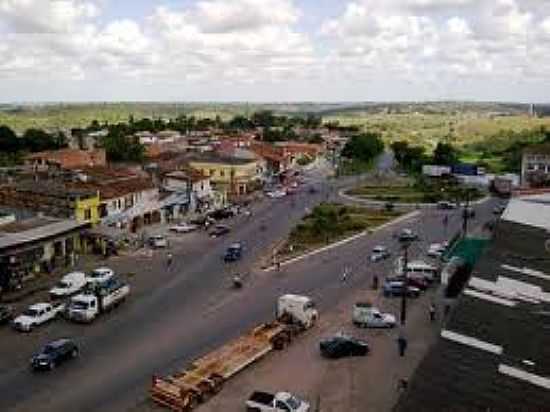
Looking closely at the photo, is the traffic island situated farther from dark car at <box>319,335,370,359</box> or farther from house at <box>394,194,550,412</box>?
house at <box>394,194,550,412</box>

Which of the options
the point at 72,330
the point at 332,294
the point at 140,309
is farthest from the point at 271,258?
the point at 72,330

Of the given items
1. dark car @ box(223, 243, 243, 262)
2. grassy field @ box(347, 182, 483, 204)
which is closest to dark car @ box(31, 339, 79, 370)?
dark car @ box(223, 243, 243, 262)

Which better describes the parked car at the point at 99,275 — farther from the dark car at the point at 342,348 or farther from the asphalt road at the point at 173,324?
the dark car at the point at 342,348

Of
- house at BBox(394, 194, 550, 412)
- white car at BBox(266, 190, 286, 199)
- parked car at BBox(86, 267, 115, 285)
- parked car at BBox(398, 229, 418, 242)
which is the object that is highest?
house at BBox(394, 194, 550, 412)

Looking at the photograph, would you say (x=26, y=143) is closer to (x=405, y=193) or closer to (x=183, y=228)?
(x=405, y=193)

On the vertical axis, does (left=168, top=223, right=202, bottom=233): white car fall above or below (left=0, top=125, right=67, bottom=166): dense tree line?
below

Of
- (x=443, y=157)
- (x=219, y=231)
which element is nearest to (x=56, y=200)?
(x=219, y=231)

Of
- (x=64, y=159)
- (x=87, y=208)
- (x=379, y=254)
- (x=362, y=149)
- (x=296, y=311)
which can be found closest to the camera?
(x=296, y=311)
